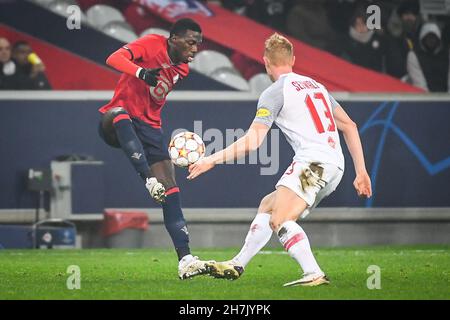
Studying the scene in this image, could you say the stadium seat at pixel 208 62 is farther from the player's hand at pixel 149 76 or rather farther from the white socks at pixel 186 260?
the white socks at pixel 186 260

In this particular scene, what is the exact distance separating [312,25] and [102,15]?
3.07 m

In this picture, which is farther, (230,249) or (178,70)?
(230,249)

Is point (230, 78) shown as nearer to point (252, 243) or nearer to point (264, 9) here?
point (264, 9)

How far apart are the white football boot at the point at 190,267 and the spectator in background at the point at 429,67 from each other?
7921mm

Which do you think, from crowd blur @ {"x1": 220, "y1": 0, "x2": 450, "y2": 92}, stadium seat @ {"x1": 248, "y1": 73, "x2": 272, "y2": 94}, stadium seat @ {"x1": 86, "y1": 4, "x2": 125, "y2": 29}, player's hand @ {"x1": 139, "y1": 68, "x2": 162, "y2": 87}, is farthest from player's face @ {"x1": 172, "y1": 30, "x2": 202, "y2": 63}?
crowd blur @ {"x1": 220, "y1": 0, "x2": 450, "y2": 92}

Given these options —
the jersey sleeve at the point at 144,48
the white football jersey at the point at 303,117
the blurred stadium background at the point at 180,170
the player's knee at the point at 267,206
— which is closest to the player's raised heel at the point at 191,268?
the player's knee at the point at 267,206

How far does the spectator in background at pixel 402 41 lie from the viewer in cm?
1623

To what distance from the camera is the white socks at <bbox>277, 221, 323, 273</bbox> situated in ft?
25.7

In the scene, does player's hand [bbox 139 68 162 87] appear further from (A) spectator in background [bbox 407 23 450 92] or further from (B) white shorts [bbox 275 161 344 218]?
(A) spectator in background [bbox 407 23 450 92]

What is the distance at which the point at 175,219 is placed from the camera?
927cm

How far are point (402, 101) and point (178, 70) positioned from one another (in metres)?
5.61

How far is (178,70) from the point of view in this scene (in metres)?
9.98
